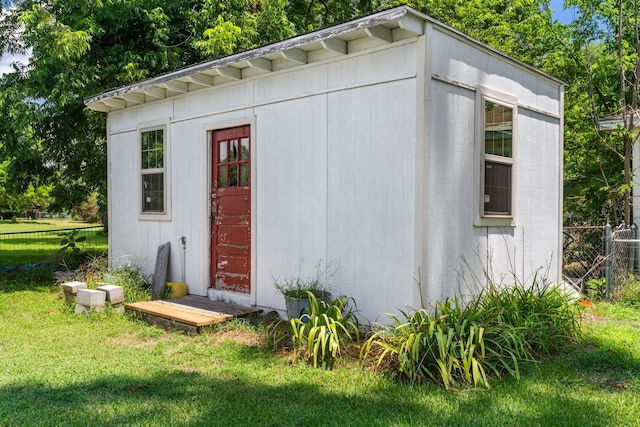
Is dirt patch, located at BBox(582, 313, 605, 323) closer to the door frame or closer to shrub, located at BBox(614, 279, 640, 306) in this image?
shrub, located at BBox(614, 279, 640, 306)

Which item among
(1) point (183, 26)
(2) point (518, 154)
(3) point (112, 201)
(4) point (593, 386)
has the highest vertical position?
(1) point (183, 26)

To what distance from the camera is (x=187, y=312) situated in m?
5.77

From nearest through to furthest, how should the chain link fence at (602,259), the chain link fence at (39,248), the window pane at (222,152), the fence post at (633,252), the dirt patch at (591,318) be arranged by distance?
the dirt patch at (591,318)
the window pane at (222,152)
the chain link fence at (602,259)
the fence post at (633,252)
the chain link fence at (39,248)

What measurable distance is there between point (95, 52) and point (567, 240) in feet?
31.5

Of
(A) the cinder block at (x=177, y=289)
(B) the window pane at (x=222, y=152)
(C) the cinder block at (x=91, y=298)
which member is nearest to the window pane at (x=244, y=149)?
(B) the window pane at (x=222, y=152)

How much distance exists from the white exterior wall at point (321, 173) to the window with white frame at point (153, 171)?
27 centimetres

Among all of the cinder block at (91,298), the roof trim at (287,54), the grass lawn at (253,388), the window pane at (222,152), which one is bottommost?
the grass lawn at (253,388)

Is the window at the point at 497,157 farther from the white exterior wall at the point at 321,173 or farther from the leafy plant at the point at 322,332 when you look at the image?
the leafy plant at the point at 322,332

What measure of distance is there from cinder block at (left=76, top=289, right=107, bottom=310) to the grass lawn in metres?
0.75

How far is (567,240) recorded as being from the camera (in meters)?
8.76

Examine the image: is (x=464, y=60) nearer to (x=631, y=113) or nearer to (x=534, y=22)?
(x=631, y=113)

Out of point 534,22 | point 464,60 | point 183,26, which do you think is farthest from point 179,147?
point 534,22

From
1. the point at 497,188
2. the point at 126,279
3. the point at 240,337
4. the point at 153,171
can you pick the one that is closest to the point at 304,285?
the point at 240,337

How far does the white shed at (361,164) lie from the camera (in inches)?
185
